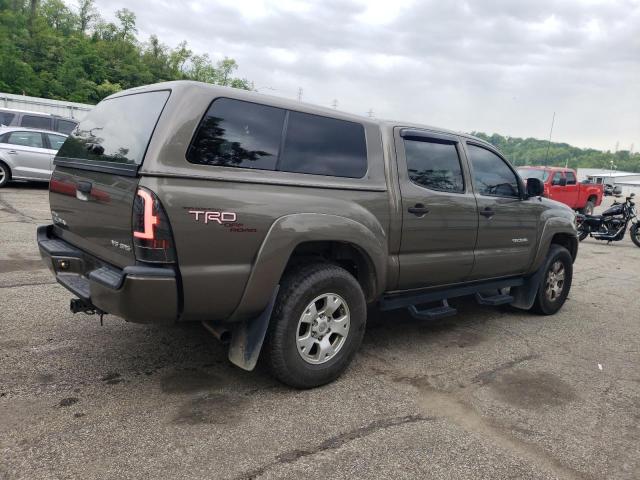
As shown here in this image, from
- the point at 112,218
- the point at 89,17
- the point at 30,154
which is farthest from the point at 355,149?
the point at 89,17

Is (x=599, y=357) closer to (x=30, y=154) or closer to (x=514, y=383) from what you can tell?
(x=514, y=383)

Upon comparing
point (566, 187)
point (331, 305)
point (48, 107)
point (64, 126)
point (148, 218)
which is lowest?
point (331, 305)

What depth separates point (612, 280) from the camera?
7.97m

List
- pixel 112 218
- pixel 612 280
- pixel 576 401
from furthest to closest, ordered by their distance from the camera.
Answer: pixel 612 280 → pixel 576 401 → pixel 112 218

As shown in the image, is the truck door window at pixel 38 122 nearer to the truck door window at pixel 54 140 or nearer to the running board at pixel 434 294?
the truck door window at pixel 54 140

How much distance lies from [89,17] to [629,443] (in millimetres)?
77321

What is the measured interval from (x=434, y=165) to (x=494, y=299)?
165cm

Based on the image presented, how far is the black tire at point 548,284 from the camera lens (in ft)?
17.8

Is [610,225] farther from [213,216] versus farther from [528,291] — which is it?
[213,216]

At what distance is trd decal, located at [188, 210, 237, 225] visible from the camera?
2678 mm

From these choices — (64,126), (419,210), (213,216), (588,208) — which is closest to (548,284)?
(419,210)

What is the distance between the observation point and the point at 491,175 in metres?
4.73

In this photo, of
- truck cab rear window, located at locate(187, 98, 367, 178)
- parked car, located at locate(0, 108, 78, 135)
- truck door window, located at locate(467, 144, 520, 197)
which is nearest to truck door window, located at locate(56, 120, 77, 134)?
parked car, located at locate(0, 108, 78, 135)

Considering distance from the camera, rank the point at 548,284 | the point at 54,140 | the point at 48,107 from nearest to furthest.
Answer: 1. the point at 548,284
2. the point at 54,140
3. the point at 48,107
